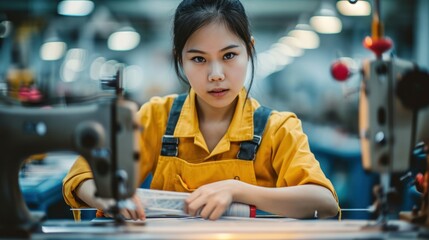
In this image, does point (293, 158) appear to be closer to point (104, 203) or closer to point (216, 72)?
point (216, 72)

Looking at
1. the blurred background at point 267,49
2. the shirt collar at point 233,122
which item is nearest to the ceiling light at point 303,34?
the blurred background at point 267,49

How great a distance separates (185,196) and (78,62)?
6097mm

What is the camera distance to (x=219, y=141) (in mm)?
1774

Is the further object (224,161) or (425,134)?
(224,161)

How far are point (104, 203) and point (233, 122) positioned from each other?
508 millimetres

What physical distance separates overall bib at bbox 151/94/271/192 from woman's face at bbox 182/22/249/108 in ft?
0.60

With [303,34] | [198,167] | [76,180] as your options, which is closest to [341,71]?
[198,167]

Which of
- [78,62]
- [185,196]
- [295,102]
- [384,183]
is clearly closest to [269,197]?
[185,196]

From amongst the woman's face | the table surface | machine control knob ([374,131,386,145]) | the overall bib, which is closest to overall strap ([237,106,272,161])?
the overall bib

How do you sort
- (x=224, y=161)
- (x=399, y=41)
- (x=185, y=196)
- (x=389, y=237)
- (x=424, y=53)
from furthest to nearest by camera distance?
(x=399, y=41), (x=424, y=53), (x=224, y=161), (x=185, y=196), (x=389, y=237)

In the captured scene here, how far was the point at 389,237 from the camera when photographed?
1.22 m

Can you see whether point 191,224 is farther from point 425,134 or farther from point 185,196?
point 425,134

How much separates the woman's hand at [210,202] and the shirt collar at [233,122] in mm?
311

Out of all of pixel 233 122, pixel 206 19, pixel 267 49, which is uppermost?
pixel 267 49
